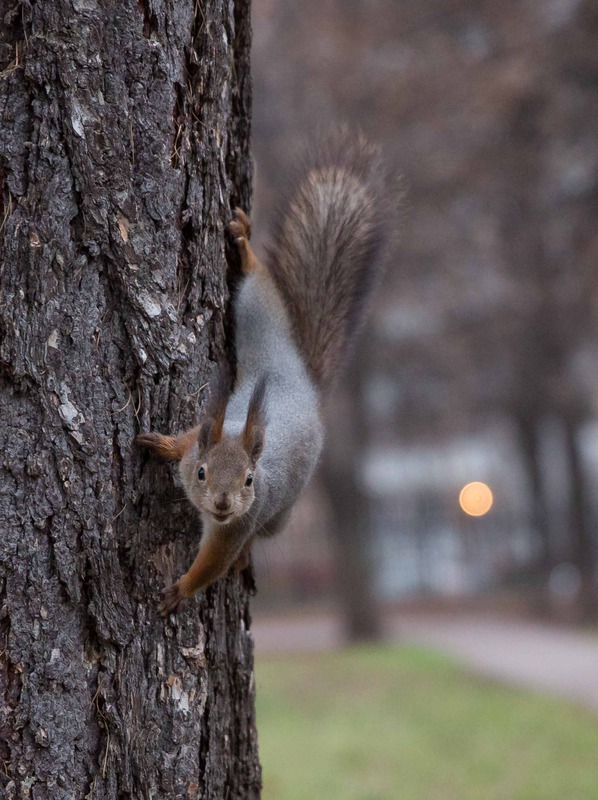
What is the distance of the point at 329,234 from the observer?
215 centimetres

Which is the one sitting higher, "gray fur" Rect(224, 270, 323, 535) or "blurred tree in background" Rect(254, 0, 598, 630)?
"blurred tree in background" Rect(254, 0, 598, 630)

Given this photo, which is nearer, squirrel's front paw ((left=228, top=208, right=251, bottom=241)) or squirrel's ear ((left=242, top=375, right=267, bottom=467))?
squirrel's ear ((left=242, top=375, right=267, bottom=467))

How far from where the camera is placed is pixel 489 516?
82.8 ft

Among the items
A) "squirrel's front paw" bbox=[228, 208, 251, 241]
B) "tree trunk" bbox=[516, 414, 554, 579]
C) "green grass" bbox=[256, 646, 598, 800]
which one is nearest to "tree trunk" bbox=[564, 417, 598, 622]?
"tree trunk" bbox=[516, 414, 554, 579]

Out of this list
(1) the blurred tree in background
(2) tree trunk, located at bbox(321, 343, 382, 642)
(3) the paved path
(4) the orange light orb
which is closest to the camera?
(3) the paved path

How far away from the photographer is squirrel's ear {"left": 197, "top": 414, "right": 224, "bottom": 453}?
5.71ft

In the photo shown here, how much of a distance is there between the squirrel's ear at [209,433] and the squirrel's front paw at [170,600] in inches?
9.5

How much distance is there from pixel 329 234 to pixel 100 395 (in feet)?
2.36

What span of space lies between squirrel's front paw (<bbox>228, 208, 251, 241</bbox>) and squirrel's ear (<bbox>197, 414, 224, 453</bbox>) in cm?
39

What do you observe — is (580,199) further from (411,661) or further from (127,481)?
(127,481)

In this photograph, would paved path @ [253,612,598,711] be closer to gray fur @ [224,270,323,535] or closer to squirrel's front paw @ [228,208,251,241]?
gray fur @ [224,270,323,535]

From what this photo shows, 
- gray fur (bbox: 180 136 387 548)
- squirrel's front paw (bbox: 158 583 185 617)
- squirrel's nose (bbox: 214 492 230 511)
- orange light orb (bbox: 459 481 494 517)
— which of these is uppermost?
orange light orb (bbox: 459 481 494 517)

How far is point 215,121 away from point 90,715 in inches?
41.4

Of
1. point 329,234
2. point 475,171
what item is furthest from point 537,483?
point 329,234
